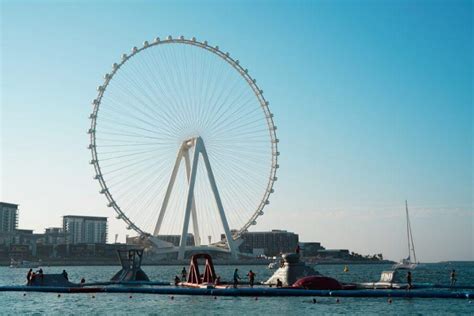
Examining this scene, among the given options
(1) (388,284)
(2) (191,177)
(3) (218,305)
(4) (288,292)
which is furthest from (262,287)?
(2) (191,177)

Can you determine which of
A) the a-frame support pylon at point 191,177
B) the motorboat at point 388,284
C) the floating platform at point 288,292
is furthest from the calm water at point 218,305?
the a-frame support pylon at point 191,177

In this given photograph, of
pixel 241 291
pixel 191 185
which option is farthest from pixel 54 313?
pixel 191 185

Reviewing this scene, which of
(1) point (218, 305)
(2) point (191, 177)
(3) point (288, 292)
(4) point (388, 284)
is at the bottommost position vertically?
(1) point (218, 305)

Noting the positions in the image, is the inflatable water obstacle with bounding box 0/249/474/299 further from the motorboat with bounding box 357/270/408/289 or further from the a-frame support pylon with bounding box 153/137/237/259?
the a-frame support pylon with bounding box 153/137/237/259

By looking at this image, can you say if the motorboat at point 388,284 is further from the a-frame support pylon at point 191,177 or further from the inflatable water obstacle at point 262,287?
the a-frame support pylon at point 191,177

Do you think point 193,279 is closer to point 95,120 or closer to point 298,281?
point 298,281

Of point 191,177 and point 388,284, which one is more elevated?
point 191,177

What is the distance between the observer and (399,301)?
4609cm

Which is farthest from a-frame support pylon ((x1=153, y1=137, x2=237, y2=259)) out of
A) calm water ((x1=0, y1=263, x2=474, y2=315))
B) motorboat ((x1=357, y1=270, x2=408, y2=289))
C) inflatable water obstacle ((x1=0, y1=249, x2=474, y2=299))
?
calm water ((x1=0, y1=263, x2=474, y2=315))

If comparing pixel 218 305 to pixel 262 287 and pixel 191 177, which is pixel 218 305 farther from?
pixel 191 177

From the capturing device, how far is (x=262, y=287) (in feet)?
178

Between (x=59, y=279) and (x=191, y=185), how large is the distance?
4489cm

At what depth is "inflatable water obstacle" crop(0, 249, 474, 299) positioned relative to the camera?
48.2 metres

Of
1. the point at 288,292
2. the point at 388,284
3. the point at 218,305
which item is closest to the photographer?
the point at 218,305
